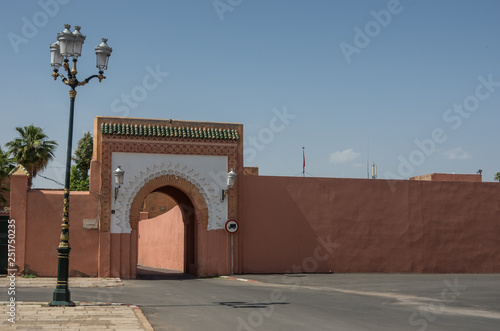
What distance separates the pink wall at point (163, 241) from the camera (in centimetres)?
2859

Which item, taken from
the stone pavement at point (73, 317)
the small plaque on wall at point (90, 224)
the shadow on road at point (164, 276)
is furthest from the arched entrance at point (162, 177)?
the stone pavement at point (73, 317)

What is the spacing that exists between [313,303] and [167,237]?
19.8 m

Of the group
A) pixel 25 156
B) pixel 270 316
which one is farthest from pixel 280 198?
pixel 25 156

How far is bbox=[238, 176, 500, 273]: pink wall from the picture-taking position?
22.3 meters

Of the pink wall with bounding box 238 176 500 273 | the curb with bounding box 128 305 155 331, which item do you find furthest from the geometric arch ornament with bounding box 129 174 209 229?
the curb with bounding box 128 305 155 331

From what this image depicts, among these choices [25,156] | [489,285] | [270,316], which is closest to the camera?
[270,316]

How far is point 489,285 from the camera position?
57.3ft

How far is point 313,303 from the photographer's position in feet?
41.8

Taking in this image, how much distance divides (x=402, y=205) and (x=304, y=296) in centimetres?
1054

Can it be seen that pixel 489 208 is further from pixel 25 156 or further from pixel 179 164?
pixel 25 156

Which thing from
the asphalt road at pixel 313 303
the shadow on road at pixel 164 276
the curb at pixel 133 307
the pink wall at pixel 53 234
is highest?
the pink wall at pixel 53 234

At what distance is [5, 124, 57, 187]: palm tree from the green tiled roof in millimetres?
14079

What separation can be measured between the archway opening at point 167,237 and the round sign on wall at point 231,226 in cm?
259

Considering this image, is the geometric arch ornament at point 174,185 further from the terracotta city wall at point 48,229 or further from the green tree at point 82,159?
the green tree at point 82,159
